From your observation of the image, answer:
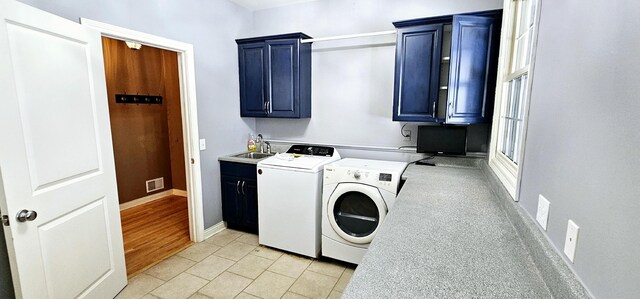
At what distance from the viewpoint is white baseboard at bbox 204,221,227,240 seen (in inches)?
122

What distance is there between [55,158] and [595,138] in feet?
8.02

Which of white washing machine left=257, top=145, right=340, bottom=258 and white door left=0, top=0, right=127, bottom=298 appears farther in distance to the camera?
white washing machine left=257, top=145, right=340, bottom=258

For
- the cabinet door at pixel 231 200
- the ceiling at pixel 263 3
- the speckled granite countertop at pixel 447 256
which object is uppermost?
the ceiling at pixel 263 3

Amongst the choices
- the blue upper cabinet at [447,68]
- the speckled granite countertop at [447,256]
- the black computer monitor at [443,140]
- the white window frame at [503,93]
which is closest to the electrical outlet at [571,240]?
the speckled granite countertop at [447,256]

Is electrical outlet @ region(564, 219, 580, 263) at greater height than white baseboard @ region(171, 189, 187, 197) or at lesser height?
Result: greater

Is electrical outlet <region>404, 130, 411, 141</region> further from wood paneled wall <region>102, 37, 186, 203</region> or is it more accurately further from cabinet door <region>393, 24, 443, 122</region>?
wood paneled wall <region>102, 37, 186, 203</region>

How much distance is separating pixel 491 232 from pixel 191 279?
2.27 meters

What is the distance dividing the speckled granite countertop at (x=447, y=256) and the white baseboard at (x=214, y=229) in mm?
2291

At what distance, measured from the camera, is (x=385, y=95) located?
291 centimetres

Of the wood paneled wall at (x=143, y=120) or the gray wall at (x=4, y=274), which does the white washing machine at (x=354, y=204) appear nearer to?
the gray wall at (x=4, y=274)

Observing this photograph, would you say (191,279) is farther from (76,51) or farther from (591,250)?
(591,250)

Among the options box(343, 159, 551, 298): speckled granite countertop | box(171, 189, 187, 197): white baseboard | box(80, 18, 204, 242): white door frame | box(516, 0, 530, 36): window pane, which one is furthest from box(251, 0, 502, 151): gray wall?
box(171, 189, 187, 197): white baseboard

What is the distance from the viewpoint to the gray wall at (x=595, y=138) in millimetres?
604

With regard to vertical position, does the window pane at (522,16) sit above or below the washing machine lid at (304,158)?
above
